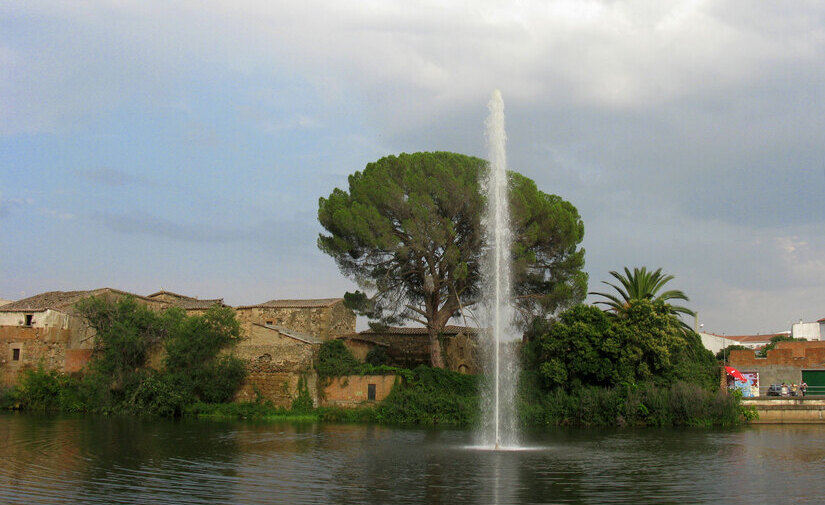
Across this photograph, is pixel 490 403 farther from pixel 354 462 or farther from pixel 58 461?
pixel 58 461

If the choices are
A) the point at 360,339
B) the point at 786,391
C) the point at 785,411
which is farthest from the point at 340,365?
the point at 786,391

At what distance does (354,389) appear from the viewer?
35.7 meters

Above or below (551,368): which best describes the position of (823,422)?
below

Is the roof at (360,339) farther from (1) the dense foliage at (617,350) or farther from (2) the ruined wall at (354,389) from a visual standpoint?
(1) the dense foliage at (617,350)

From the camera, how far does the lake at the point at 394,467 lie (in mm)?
13078

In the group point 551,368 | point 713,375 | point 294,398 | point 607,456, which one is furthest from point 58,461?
point 713,375

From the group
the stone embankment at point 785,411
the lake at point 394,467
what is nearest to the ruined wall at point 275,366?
the lake at point 394,467

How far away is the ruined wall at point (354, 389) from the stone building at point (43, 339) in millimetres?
15714

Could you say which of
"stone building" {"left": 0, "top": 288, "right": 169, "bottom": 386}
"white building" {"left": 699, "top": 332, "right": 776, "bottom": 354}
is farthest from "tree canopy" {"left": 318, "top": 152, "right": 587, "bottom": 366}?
"white building" {"left": 699, "top": 332, "right": 776, "bottom": 354}

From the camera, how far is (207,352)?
36969 mm

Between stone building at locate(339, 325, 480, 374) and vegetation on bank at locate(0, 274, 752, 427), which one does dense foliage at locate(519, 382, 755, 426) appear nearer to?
vegetation on bank at locate(0, 274, 752, 427)

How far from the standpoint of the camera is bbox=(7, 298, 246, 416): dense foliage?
1406 inches

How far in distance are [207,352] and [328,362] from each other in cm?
642

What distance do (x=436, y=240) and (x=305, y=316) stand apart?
42.7ft
